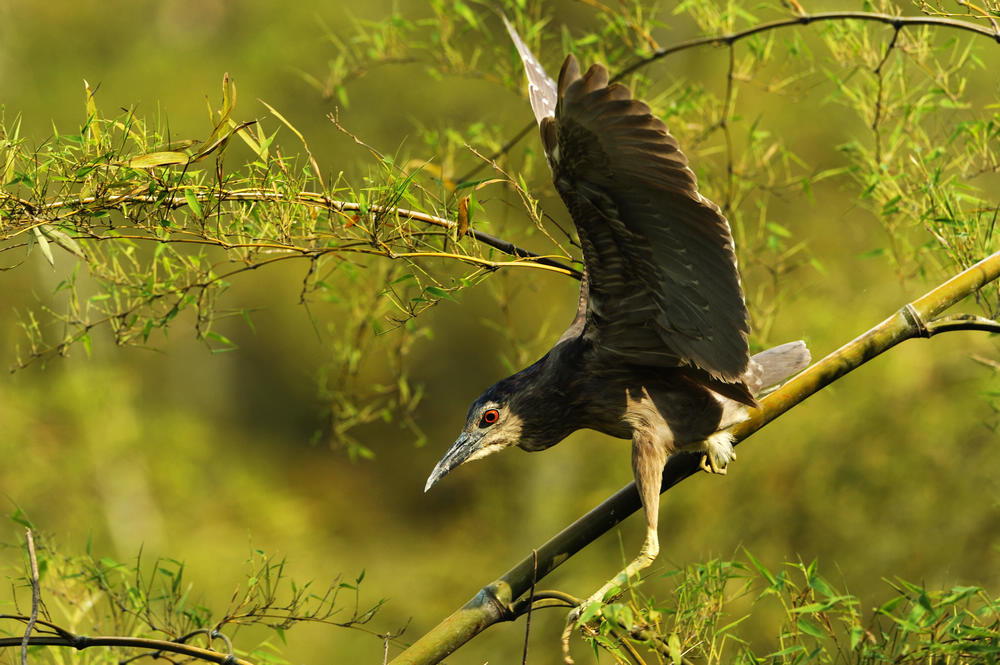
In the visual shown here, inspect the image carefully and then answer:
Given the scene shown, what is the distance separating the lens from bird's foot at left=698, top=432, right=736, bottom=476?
1.24 metres

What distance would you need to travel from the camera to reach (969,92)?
278 cm

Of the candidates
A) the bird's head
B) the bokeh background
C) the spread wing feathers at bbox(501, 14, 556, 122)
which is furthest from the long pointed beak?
the bokeh background

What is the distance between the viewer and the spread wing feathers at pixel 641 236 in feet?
3.08

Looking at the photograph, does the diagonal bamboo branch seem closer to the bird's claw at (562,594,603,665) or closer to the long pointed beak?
the bird's claw at (562,594,603,665)

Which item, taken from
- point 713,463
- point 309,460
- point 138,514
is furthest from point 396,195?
point 309,460

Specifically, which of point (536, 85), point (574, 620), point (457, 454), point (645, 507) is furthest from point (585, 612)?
point (536, 85)

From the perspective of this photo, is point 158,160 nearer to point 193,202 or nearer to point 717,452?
point 193,202

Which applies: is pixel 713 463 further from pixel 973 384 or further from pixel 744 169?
pixel 973 384

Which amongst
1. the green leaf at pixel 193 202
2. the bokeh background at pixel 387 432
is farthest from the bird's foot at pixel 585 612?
the bokeh background at pixel 387 432

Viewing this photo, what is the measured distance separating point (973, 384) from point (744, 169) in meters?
1.21

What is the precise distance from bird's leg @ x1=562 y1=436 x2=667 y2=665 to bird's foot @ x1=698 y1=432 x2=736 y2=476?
0.09m

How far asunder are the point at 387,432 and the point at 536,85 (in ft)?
10.7

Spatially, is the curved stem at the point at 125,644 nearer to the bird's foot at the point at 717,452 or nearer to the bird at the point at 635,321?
the bird at the point at 635,321

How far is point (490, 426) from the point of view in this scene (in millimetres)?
1226
